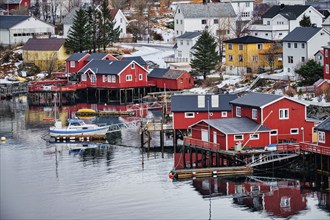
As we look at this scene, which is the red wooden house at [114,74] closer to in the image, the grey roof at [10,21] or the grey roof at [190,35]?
the grey roof at [190,35]

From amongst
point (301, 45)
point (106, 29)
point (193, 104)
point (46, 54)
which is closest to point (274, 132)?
point (193, 104)

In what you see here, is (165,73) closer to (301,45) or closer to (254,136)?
(301,45)

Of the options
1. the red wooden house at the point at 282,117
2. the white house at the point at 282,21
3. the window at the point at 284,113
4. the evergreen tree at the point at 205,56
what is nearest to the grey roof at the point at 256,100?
the red wooden house at the point at 282,117

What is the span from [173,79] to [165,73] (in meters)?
1.69

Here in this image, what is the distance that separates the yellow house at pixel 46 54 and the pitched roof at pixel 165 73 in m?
12.0

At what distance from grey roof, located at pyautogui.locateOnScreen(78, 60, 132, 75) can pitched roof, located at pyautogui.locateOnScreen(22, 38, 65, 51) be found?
10042mm

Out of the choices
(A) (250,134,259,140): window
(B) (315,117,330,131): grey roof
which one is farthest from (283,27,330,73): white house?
(B) (315,117,330,131): grey roof

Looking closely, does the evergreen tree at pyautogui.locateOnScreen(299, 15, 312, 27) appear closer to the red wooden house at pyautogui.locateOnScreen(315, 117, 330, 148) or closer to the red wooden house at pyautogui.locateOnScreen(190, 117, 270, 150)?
the red wooden house at pyautogui.locateOnScreen(190, 117, 270, 150)

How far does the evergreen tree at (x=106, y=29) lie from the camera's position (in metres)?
98.4

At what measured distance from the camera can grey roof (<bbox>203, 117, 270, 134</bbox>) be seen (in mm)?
53500

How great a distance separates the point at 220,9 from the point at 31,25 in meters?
18.0

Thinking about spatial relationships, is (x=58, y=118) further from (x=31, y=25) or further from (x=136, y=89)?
(x=31, y=25)

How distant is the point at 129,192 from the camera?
50.0 m

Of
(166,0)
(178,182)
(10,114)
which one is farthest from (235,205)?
(166,0)
